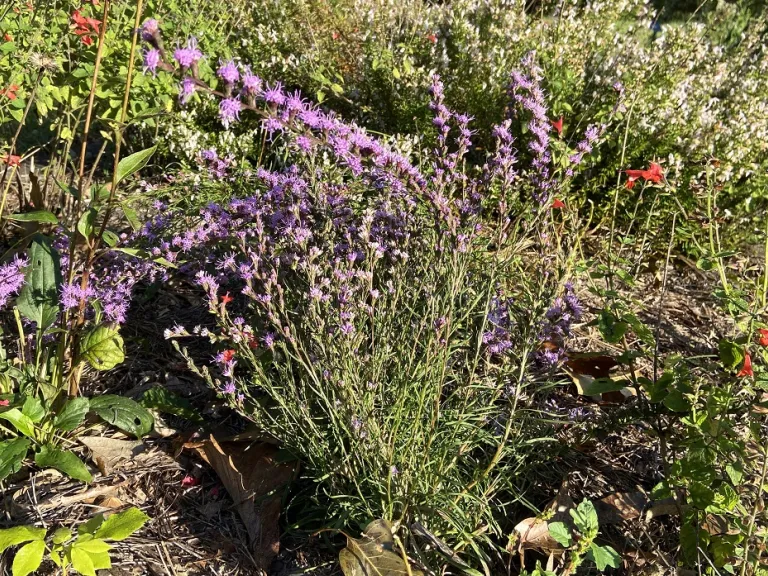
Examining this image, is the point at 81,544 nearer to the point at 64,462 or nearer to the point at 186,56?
the point at 64,462

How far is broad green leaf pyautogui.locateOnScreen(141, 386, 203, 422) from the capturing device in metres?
2.13

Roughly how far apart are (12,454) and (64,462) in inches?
5.3

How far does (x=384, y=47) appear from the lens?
12.4 feet

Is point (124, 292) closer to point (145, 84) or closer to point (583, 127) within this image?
point (145, 84)

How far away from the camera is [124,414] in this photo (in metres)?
1.99

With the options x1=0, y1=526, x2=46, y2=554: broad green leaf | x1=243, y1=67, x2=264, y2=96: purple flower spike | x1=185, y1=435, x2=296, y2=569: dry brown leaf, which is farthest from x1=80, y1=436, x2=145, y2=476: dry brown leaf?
x1=243, y1=67, x2=264, y2=96: purple flower spike

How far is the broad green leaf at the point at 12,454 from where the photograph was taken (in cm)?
178

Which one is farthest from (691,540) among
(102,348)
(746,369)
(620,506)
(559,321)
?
(102,348)

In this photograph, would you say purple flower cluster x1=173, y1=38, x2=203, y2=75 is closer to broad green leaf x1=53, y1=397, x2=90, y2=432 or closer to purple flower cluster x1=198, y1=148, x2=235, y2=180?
purple flower cluster x1=198, y1=148, x2=235, y2=180

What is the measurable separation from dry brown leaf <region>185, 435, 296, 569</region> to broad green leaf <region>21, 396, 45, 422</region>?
45 cm

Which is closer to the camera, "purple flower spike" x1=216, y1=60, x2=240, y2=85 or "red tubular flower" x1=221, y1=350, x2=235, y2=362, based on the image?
"purple flower spike" x1=216, y1=60, x2=240, y2=85

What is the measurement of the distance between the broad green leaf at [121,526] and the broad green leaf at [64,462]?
35 centimetres

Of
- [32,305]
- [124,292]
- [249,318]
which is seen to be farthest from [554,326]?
[32,305]

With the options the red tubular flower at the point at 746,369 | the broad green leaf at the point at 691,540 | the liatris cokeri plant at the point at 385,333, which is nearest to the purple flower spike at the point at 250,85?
the liatris cokeri plant at the point at 385,333
